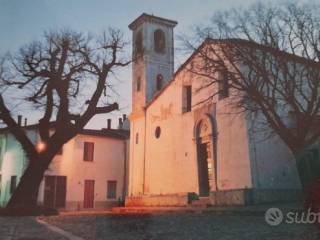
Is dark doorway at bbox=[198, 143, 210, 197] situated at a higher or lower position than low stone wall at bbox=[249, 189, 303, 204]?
higher

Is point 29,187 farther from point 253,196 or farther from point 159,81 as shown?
point 159,81

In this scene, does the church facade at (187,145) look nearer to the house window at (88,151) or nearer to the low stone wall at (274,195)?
the low stone wall at (274,195)

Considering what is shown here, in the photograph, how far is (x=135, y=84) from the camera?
29281 millimetres

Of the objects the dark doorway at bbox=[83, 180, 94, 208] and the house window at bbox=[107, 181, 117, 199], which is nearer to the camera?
the dark doorway at bbox=[83, 180, 94, 208]

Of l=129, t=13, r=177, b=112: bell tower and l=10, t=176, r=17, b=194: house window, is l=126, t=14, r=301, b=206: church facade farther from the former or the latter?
l=10, t=176, r=17, b=194: house window

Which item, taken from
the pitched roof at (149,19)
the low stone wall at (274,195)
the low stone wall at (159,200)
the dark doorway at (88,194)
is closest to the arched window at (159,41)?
the pitched roof at (149,19)

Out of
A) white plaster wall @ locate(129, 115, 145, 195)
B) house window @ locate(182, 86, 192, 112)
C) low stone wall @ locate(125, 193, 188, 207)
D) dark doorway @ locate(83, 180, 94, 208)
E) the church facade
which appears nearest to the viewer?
the church facade

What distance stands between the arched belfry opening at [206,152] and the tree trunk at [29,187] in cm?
867

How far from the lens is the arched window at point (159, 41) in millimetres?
28903

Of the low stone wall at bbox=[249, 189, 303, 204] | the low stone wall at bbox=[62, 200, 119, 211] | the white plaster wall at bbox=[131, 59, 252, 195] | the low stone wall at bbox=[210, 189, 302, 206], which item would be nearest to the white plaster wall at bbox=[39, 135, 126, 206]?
the low stone wall at bbox=[62, 200, 119, 211]

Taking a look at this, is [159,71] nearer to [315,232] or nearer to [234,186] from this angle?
[234,186]

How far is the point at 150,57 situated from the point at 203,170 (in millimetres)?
10432

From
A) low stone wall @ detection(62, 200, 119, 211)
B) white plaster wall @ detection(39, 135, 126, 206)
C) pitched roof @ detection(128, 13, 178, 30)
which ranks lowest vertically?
low stone wall @ detection(62, 200, 119, 211)

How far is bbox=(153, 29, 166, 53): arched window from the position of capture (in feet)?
94.8
